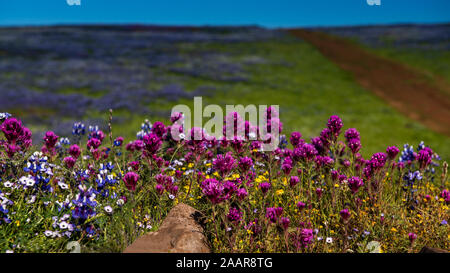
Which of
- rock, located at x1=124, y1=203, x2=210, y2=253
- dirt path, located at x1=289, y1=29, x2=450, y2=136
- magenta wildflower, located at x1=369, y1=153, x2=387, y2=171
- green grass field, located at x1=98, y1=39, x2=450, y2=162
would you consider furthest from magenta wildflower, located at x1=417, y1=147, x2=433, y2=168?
dirt path, located at x1=289, y1=29, x2=450, y2=136

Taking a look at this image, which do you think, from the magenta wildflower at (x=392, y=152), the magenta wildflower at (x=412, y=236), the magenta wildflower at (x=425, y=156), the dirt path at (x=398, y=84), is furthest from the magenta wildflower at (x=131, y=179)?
the dirt path at (x=398, y=84)

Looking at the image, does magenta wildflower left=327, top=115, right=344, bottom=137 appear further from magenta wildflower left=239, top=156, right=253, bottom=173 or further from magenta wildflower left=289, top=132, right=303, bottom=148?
magenta wildflower left=239, top=156, right=253, bottom=173

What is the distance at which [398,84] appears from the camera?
29094mm

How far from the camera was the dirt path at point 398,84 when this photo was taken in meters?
21.6

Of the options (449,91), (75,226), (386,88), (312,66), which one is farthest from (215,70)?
(75,226)

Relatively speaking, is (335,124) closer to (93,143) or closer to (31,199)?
(93,143)

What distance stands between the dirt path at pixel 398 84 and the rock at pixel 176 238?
18.4m

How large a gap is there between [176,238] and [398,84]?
98.7 ft

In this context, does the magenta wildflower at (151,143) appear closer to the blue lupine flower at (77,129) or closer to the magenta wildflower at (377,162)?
the blue lupine flower at (77,129)

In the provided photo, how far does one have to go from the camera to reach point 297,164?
515cm

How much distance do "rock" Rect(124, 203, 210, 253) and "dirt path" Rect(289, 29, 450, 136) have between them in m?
18.4

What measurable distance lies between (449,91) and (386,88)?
4.37 m

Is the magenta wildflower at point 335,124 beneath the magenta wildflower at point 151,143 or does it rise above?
above

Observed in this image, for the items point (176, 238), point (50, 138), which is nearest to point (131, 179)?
point (176, 238)
